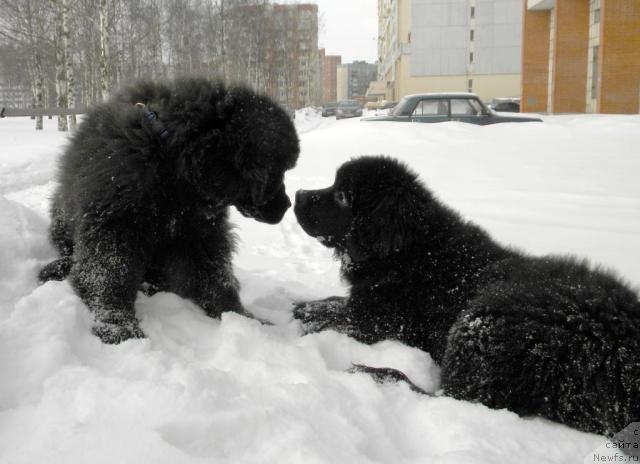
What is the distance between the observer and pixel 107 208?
2188mm

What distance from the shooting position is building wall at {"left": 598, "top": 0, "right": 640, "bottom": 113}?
1688 cm

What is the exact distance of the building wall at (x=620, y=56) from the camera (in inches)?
664

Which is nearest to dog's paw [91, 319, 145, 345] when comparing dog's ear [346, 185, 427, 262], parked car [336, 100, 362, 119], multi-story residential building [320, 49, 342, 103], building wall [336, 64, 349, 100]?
dog's ear [346, 185, 427, 262]

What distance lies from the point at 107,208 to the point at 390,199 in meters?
1.33

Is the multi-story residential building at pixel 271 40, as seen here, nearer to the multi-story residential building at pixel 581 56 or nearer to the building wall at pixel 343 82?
the multi-story residential building at pixel 581 56

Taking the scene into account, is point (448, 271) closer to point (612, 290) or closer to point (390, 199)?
point (390, 199)

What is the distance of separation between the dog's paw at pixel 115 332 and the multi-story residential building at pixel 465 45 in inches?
1933

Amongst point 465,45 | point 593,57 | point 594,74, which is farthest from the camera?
point 465,45

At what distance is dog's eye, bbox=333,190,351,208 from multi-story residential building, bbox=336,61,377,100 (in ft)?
412

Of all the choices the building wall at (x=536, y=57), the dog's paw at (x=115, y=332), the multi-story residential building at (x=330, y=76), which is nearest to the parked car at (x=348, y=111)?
the building wall at (x=536, y=57)

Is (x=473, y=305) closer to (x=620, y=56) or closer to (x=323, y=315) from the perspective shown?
(x=323, y=315)

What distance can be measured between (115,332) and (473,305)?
145 cm

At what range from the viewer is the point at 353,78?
127500 millimetres

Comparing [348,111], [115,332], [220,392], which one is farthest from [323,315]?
[348,111]
